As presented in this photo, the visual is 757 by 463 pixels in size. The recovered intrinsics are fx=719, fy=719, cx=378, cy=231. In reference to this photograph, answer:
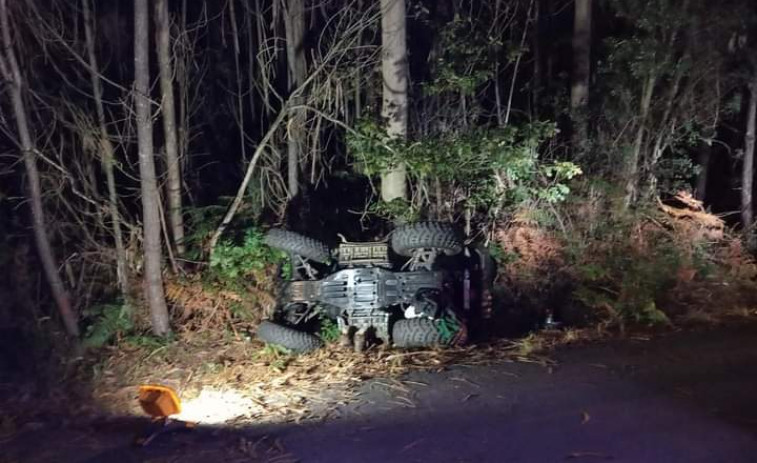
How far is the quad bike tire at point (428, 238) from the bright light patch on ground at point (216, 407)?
9.28 feet

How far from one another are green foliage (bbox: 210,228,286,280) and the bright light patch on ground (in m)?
2.52

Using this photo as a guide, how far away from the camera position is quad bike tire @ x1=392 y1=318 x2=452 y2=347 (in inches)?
334

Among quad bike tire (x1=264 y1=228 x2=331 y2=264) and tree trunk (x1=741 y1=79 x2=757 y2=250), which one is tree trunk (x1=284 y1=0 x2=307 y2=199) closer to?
quad bike tire (x1=264 y1=228 x2=331 y2=264)

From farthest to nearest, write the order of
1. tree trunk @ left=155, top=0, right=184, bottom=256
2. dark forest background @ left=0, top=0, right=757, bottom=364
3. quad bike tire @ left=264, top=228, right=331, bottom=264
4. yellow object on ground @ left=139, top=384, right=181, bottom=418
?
tree trunk @ left=155, top=0, right=184, bottom=256
dark forest background @ left=0, top=0, right=757, bottom=364
quad bike tire @ left=264, top=228, right=331, bottom=264
yellow object on ground @ left=139, top=384, right=181, bottom=418

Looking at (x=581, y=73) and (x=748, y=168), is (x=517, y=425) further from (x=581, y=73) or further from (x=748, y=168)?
(x=748, y=168)

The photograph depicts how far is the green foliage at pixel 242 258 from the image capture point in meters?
9.85

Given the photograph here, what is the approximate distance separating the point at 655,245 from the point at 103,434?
8395mm

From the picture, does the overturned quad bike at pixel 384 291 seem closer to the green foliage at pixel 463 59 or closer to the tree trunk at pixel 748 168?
the green foliage at pixel 463 59

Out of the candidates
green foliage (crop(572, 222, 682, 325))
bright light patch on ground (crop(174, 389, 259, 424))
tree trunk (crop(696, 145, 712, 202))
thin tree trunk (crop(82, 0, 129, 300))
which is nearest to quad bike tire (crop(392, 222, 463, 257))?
green foliage (crop(572, 222, 682, 325))

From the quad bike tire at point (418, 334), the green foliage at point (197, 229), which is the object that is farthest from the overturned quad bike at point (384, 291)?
the green foliage at point (197, 229)

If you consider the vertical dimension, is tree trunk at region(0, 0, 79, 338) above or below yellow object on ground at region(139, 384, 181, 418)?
above

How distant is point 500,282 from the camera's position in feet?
36.1

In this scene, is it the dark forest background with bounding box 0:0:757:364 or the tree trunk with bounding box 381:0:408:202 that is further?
the tree trunk with bounding box 381:0:408:202

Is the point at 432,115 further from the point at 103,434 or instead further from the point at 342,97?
the point at 103,434
